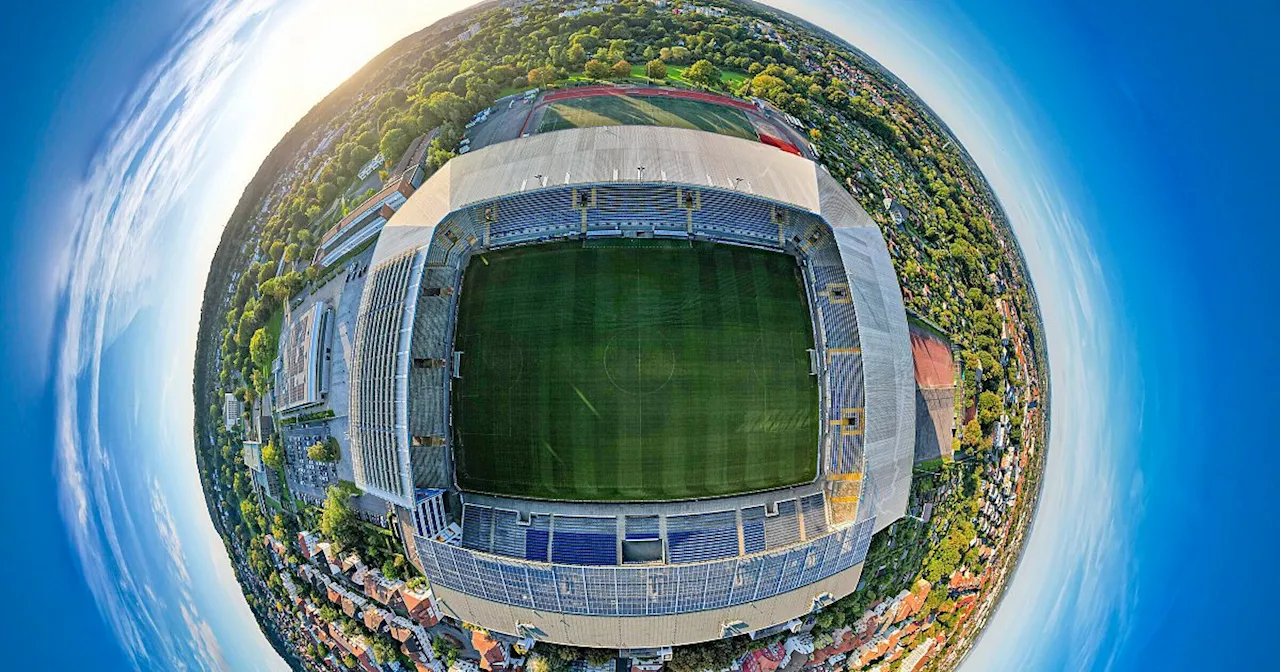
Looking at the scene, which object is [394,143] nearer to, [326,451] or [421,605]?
[326,451]

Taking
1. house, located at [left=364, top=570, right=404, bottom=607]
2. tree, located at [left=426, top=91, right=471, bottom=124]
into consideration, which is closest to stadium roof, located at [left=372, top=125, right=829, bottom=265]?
tree, located at [left=426, top=91, right=471, bottom=124]

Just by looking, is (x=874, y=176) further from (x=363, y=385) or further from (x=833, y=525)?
(x=363, y=385)

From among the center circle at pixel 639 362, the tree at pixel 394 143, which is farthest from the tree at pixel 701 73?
the tree at pixel 394 143

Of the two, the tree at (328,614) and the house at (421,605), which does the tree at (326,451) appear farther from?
→ the tree at (328,614)

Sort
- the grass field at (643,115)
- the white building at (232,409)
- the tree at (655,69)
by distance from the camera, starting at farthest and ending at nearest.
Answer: the tree at (655,69), the white building at (232,409), the grass field at (643,115)

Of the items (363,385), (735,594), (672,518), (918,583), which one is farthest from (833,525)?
(363,385)

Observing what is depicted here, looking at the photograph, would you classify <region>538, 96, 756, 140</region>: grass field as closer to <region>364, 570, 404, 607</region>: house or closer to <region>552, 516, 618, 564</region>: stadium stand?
<region>552, 516, 618, 564</region>: stadium stand
